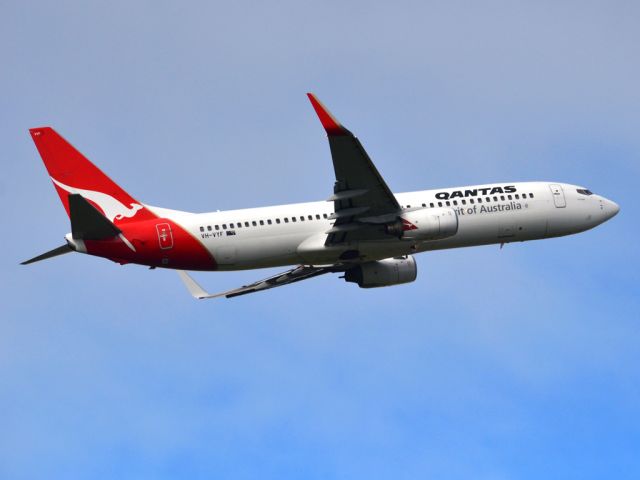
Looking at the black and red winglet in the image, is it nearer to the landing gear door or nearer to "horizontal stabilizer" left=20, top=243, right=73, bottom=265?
"horizontal stabilizer" left=20, top=243, right=73, bottom=265

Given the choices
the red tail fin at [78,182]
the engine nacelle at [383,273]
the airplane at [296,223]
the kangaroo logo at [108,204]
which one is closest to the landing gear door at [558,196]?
the airplane at [296,223]

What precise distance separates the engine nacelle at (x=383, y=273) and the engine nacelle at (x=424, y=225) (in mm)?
5994

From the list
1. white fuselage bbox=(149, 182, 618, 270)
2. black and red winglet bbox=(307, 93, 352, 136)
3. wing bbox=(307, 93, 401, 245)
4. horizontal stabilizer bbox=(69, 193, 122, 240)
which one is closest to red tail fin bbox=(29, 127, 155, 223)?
white fuselage bbox=(149, 182, 618, 270)

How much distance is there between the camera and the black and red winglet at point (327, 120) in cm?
Answer: 4938

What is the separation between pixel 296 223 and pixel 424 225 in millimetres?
6498

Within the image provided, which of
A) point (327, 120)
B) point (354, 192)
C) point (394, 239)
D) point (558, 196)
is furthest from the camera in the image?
point (558, 196)

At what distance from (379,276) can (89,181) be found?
16.8 metres

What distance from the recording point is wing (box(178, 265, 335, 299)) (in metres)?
64.1

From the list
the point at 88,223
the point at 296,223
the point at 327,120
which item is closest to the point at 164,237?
the point at 88,223

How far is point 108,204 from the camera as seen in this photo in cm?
5800

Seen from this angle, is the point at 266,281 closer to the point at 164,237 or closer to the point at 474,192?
the point at 164,237

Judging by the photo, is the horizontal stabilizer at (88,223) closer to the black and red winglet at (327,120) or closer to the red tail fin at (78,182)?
the red tail fin at (78,182)

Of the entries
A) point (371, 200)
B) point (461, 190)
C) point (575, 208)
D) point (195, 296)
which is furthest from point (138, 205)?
point (575, 208)

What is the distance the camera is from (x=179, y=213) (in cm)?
5794
